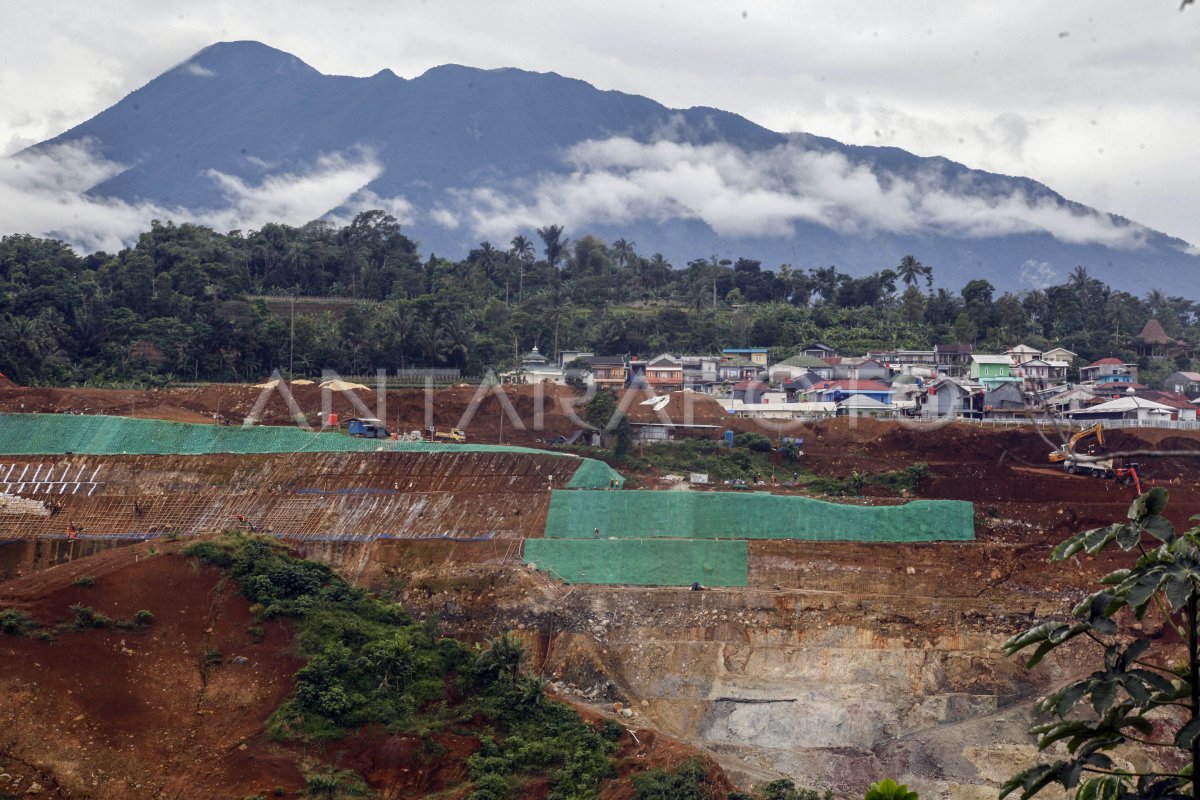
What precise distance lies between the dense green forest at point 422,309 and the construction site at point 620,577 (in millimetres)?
12828

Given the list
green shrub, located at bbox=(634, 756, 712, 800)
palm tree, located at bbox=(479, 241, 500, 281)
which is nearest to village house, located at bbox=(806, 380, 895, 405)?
green shrub, located at bbox=(634, 756, 712, 800)

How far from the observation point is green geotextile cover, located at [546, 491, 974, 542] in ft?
106

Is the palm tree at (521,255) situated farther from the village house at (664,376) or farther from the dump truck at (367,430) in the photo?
the dump truck at (367,430)

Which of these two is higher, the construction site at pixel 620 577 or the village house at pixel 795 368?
the village house at pixel 795 368

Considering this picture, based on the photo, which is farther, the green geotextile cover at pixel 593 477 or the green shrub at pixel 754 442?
the green shrub at pixel 754 442

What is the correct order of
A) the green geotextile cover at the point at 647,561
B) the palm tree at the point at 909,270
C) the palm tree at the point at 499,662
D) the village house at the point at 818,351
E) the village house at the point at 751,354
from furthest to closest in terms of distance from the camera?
the palm tree at the point at 909,270, the village house at the point at 818,351, the village house at the point at 751,354, the green geotextile cover at the point at 647,561, the palm tree at the point at 499,662

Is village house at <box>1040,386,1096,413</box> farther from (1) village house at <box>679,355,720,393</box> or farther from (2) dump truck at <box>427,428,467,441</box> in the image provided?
(2) dump truck at <box>427,428,467,441</box>

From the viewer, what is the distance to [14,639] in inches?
981

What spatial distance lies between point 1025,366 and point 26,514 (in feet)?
142

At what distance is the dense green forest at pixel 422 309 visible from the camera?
5375 centimetres

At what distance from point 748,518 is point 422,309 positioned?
28423 mm

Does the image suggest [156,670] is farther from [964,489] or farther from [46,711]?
[964,489]

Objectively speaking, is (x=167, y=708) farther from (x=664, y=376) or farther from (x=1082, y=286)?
(x=1082, y=286)

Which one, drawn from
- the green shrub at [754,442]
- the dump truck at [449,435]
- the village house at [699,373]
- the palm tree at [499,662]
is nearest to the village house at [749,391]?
the village house at [699,373]
